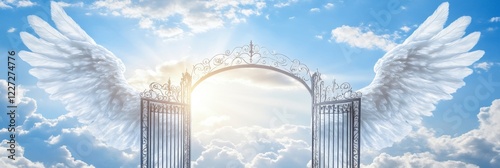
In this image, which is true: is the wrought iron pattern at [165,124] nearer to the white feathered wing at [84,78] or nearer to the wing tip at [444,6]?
the white feathered wing at [84,78]

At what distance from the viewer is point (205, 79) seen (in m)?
7.38

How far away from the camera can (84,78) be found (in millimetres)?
6906

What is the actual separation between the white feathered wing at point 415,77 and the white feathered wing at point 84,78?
4.22 m

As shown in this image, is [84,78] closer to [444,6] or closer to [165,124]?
[165,124]

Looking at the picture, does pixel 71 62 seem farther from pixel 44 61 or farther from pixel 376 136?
pixel 376 136

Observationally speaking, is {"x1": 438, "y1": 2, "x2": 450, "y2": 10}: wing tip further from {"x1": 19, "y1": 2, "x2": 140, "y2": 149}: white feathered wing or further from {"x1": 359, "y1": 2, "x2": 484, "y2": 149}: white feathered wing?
{"x1": 19, "y1": 2, "x2": 140, "y2": 149}: white feathered wing

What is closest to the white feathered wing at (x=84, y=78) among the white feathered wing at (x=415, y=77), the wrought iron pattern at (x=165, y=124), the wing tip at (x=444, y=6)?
the wrought iron pattern at (x=165, y=124)

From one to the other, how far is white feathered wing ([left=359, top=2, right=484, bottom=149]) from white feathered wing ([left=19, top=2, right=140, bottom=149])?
4.22 metres

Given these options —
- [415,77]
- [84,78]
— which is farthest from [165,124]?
[415,77]

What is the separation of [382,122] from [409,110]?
0.54 metres

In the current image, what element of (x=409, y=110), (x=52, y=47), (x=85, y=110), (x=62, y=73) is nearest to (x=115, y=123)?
(x=85, y=110)

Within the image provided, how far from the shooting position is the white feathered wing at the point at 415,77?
631cm

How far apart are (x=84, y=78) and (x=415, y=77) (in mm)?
5587

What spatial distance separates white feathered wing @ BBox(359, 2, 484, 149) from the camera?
6312 millimetres
